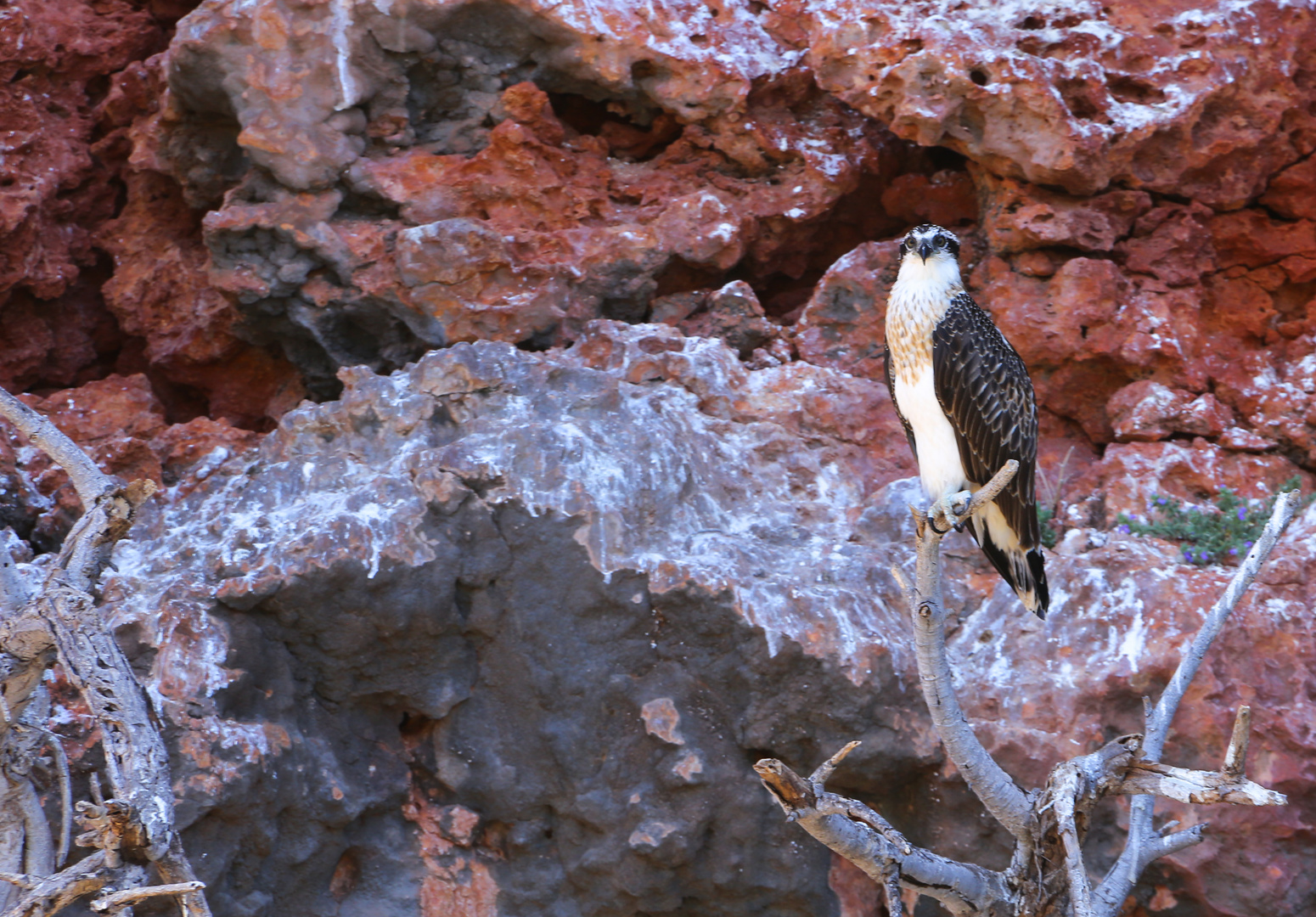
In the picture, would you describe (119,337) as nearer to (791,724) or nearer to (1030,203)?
(791,724)

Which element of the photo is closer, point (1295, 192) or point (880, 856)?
point (880, 856)

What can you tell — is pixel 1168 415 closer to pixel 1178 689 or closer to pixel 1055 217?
pixel 1055 217

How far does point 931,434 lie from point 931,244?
0.68 meters

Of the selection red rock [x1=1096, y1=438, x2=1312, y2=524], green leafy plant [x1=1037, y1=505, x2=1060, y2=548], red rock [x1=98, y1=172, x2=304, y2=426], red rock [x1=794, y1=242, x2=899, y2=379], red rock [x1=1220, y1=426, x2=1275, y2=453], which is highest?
red rock [x1=794, y1=242, x2=899, y2=379]

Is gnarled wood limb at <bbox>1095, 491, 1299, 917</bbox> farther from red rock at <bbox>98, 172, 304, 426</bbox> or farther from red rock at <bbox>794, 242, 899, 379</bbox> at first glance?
red rock at <bbox>98, 172, 304, 426</bbox>

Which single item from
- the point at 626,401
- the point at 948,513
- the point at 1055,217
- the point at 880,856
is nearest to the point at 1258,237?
the point at 1055,217

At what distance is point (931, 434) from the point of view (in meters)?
4.13

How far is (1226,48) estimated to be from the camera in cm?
554

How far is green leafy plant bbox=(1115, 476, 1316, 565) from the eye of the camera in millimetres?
4926

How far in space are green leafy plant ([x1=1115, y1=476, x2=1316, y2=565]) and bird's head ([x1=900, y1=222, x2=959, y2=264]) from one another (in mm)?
1810

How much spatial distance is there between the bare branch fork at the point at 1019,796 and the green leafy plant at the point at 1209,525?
1.78m

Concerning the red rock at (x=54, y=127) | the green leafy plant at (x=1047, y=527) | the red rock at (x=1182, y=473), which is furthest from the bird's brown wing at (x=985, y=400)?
the red rock at (x=54, y=127)

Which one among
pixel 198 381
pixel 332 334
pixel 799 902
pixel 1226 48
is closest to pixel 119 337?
pixel 198 381

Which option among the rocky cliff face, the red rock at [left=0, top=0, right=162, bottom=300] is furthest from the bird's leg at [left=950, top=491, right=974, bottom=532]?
the red rock at [left=0, top=0, right=162, bottom=300]
